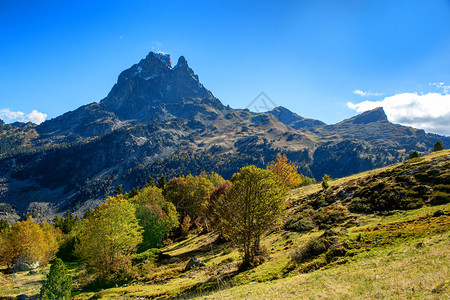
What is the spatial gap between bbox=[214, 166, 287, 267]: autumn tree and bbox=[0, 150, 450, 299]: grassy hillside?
3.73 meters

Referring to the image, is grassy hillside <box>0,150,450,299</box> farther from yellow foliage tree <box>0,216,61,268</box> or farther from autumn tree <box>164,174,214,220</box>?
autumn tree <box>164,174,214,220</box>

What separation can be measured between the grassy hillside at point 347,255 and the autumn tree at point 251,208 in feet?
12.2

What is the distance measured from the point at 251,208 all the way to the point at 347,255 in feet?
42.5

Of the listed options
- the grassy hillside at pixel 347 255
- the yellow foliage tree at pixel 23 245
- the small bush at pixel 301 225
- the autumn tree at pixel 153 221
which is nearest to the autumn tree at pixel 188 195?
the autumn tree at pixel 153 221

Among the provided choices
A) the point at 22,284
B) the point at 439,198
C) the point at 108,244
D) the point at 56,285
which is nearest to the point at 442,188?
the point at 439,198

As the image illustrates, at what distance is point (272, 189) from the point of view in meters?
30.8

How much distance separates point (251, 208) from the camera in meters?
30.3

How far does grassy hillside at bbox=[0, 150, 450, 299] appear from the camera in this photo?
43.3 feet

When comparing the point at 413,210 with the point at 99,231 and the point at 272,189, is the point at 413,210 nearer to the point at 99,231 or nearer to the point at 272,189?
the point at 272,189

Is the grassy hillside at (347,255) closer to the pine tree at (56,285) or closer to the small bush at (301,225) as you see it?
the small bush at (301,225)

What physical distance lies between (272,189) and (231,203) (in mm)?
6237

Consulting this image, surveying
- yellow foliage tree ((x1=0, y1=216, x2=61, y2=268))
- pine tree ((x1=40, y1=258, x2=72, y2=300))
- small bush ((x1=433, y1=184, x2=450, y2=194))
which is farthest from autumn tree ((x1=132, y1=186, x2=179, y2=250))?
small bush ((x1=433, y1=184, x2=450, y2=194))

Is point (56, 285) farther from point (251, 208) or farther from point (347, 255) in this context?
point (347, 255)

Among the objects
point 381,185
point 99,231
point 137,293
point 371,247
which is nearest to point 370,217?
point 381,185
